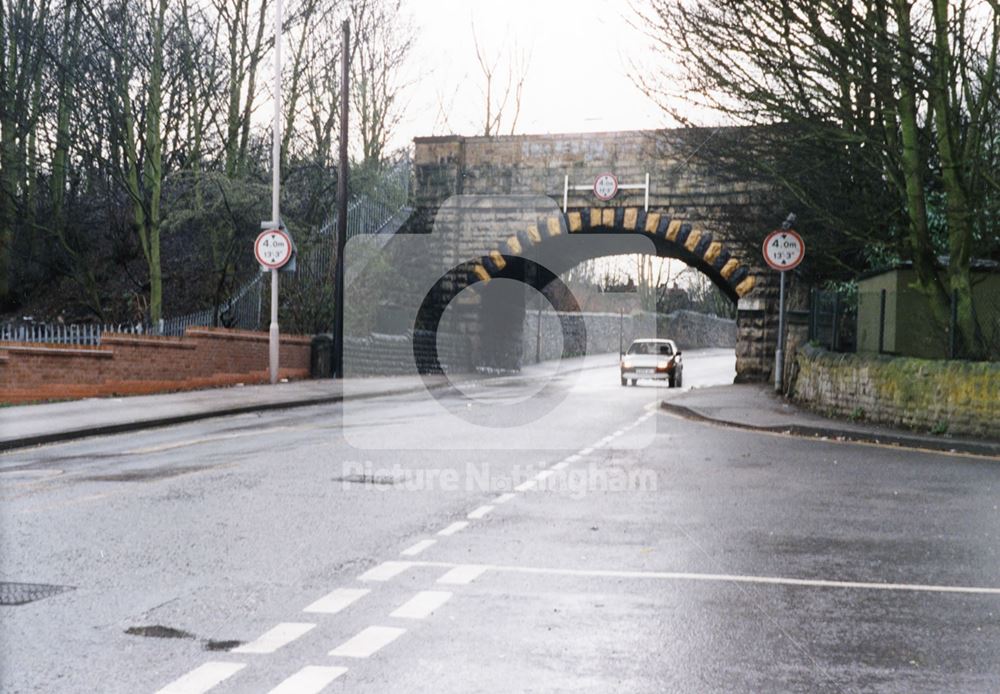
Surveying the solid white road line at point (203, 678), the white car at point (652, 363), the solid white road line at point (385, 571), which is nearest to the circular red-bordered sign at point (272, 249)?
the white car at point (652, 363)

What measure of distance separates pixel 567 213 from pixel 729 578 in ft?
91.8

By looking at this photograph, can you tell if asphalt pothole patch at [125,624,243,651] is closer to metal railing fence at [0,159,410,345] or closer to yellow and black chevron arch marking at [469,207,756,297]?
metal railing fence at [0,159,410,345]

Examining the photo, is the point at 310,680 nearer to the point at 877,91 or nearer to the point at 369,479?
the point at 369,479

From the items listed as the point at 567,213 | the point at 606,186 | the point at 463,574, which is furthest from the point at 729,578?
the point at 567,213

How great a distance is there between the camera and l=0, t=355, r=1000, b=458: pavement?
15703 mm

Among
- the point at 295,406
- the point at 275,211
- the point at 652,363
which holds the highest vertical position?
the point at 275,211

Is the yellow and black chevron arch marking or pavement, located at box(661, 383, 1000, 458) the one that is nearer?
pavement, located at box(661, 383, 1000, 458)

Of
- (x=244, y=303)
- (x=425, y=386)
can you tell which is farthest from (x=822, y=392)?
(x=244, y=303)

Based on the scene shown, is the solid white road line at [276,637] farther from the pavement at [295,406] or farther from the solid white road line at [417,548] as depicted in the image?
the pavement at [295,406]

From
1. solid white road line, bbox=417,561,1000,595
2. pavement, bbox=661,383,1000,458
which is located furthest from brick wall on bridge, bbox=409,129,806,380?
solid white road line, bbox=417,561,1000,595

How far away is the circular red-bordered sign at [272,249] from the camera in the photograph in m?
25.7

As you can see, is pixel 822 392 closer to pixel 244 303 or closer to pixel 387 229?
pixel 244 303

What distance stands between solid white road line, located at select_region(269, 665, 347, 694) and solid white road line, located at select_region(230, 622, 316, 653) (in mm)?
391

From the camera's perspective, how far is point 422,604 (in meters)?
6.43
